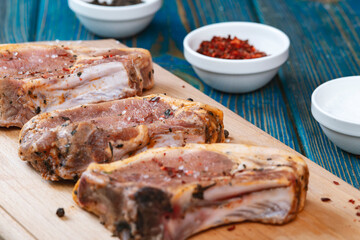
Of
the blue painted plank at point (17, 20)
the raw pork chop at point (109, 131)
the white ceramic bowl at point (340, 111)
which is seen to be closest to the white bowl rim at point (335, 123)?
the white ceramic bowl at point (340, 111)

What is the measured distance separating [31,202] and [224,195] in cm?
148

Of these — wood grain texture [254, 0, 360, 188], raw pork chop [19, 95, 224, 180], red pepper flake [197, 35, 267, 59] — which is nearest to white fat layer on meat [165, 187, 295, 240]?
raw pork chop [19, 95, 224, 180]

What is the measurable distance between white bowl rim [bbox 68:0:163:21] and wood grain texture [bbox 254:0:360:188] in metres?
1.92

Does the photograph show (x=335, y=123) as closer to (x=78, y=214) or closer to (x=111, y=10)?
(x=78, y=214)

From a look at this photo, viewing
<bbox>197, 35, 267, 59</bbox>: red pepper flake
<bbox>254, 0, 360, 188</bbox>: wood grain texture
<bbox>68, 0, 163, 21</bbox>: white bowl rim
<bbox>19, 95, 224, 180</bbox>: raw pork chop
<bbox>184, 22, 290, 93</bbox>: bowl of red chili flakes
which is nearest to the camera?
<bbox>19, 95, 224, 180</bbox>: raw pork chop

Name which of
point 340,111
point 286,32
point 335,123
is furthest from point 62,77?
point 286,32

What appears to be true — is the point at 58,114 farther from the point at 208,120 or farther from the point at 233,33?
the point at 233,33

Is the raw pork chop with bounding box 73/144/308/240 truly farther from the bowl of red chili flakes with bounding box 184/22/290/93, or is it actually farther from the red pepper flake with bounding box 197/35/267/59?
the red pepper flake with bounding box 197/35/267/59

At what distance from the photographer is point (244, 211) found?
3.80m

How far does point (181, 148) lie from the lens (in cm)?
405

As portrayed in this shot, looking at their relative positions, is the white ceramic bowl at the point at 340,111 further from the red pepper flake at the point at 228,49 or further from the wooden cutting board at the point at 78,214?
the red pepper flake at the point at 228,49

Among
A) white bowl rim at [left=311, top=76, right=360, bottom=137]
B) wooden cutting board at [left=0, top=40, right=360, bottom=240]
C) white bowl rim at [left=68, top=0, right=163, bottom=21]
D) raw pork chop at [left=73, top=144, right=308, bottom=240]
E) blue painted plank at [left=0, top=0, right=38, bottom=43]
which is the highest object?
raw pork chop at [left=73, top=144, right=308, bottom=240]

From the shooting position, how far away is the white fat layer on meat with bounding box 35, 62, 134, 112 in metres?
5.00

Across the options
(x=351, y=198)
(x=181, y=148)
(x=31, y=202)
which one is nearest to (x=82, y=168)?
(x=31, y=202)
